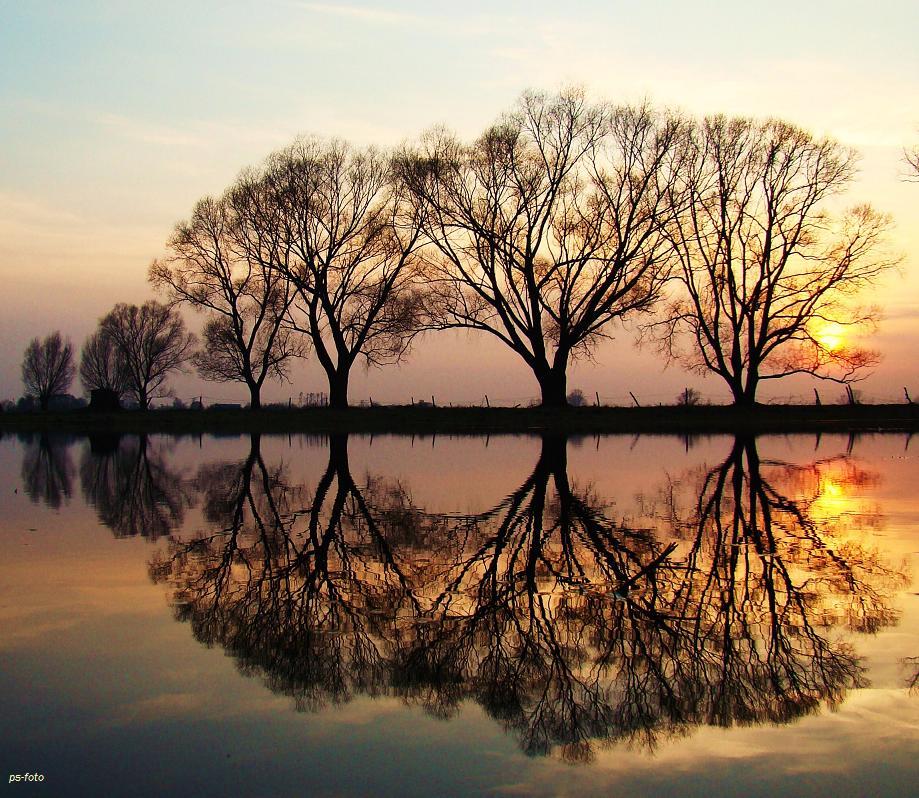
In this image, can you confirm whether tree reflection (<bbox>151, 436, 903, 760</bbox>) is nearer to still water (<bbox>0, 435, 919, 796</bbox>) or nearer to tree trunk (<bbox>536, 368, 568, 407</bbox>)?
still water (<bbox>0, 435, 919, 796</bbox>)

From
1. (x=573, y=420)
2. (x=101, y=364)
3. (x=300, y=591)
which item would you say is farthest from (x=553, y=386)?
(x=101, y=364)

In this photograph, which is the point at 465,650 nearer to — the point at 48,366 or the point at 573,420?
the point at 573,420

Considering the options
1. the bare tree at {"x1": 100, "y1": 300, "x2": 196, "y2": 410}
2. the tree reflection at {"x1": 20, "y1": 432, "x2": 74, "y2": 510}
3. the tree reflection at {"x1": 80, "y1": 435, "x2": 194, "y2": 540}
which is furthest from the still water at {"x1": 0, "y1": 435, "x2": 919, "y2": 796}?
the bare tree at {"x1": 100, "y1": 300, "x2": 196, "y2": 410}

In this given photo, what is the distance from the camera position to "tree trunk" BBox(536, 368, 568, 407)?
4588 cm

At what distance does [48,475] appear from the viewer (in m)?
22.8

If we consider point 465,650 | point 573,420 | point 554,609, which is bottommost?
point 465,650

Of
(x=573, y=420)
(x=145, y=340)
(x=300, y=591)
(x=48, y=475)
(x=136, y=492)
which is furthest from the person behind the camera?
(x=145, y=340)

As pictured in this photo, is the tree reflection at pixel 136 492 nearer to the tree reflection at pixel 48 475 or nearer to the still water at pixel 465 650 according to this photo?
the still water at pixel 465 650

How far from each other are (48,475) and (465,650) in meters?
19.2

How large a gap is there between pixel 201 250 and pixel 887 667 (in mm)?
54520

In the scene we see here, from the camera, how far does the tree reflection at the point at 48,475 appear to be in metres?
17.7

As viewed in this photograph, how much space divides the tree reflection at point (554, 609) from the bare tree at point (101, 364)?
98115 mm

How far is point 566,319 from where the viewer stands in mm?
44781

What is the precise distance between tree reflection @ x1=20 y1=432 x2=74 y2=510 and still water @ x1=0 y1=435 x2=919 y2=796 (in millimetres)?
3314
